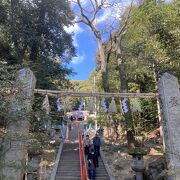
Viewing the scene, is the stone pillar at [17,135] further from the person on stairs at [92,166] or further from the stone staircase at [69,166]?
the stone staircase at [69,166]

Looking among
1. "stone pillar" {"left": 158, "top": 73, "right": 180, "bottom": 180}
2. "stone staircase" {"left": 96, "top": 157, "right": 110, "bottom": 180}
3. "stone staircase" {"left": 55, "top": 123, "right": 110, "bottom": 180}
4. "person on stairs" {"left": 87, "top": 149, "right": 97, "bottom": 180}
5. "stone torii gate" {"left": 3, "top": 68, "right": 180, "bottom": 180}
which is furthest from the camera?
"stone staircase" {"left": 55, "top": 123, "right": 110, "bottom": 180}

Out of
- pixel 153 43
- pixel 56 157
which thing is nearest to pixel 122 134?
pixel 56 157

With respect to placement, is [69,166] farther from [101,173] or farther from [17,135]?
[17,135]

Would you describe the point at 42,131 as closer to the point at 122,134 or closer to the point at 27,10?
the point at 27,10

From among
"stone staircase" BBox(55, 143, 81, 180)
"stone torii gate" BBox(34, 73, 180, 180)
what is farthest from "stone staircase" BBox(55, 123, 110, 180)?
"stone torii gate" BBox(34, 73, 180, 180)

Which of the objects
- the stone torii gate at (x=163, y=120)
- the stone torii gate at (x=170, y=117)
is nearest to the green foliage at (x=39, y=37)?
the stone torii gate at (x=163, y=120)

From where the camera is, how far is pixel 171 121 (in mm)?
8414

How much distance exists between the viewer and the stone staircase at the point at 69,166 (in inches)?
544

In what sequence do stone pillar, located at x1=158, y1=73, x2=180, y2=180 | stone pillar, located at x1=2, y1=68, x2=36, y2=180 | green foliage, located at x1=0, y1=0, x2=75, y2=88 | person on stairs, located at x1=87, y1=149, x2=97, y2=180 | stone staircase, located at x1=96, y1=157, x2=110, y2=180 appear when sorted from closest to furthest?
stone pillar, located at x1=2, y1=68, x2=36, y2=180 < stone pillar, located at x1=158, y1=73, x2=180, y2=180 < person on stairs, located at x1=87, y1=149, x2=97, y2=180 < stone staircase, located at x1=96, y1=157, x2=110, y2=180 < green foliage, located at x1=0, y1=0, x2=75, y2=88

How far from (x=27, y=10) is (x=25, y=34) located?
1.50 meters

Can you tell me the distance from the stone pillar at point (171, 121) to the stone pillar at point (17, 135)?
3930mm

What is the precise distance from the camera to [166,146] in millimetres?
8375

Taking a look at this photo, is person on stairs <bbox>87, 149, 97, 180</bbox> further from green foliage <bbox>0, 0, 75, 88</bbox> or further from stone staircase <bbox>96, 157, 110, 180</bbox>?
green foliage <bbox>0, 0, 75, 88</bbox>

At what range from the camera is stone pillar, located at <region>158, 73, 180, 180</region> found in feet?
25.9
